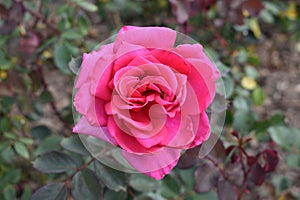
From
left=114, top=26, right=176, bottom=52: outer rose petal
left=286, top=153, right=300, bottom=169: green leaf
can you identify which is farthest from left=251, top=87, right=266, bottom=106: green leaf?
left=114, top=26, right=176, bottom=52: outer rose petal

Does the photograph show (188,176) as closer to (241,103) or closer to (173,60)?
(241,103)

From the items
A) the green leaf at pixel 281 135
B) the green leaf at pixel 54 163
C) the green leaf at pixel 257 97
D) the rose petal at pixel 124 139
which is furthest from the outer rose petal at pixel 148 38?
the green leaf at pixel 257 97

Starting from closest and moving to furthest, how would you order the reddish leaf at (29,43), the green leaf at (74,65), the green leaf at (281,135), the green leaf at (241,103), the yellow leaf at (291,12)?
the green leaf at (74,65)
the green leaf at (281,135)
the reddish leaf at (29,43)
the green leaf at (241,103)
the yellow leaf at (291,12)

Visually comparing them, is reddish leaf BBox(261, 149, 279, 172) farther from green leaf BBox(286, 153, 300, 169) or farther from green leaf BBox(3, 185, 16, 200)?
green leaf BBox(3, 185, 16, 200)

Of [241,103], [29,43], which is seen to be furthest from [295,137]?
[29,43]

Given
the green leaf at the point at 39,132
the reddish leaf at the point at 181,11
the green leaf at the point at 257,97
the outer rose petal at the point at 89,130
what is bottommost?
the green leaf at the point at 257,97

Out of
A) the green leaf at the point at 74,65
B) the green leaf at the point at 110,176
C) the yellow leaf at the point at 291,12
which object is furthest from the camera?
the yellow leaf at the point at 291,12

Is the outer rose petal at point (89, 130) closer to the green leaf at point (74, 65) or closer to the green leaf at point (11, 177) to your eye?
the green leaf at point (74, 65)
